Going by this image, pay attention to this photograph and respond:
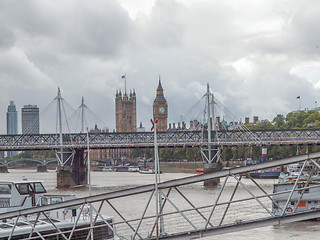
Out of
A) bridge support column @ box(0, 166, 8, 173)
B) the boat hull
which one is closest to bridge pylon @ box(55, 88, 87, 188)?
the boat hull

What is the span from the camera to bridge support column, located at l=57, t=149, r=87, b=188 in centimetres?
8594

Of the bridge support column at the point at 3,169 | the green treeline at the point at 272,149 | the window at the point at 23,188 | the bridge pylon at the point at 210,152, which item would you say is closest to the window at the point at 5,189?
the window at the point at 23,188

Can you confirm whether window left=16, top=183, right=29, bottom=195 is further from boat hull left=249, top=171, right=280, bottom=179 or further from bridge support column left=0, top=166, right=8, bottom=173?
bridge support column left=0, top=166, right=8, bottom=173

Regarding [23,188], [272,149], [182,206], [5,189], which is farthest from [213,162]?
[23,188]

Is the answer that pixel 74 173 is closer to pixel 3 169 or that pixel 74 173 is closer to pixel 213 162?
pixel 213 162

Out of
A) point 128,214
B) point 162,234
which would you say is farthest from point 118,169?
point 162,234

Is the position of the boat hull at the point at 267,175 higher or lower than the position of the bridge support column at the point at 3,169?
lower

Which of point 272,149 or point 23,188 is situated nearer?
point 23,188

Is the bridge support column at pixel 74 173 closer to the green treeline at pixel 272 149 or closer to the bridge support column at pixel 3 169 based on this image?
the green treeline at pixel 272 149

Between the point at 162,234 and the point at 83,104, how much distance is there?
248 ft

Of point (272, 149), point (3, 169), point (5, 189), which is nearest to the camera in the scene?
point (5, 189)

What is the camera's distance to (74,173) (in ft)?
292

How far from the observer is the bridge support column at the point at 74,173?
85938 mm

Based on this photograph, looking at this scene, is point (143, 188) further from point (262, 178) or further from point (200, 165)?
point (200, 165)
